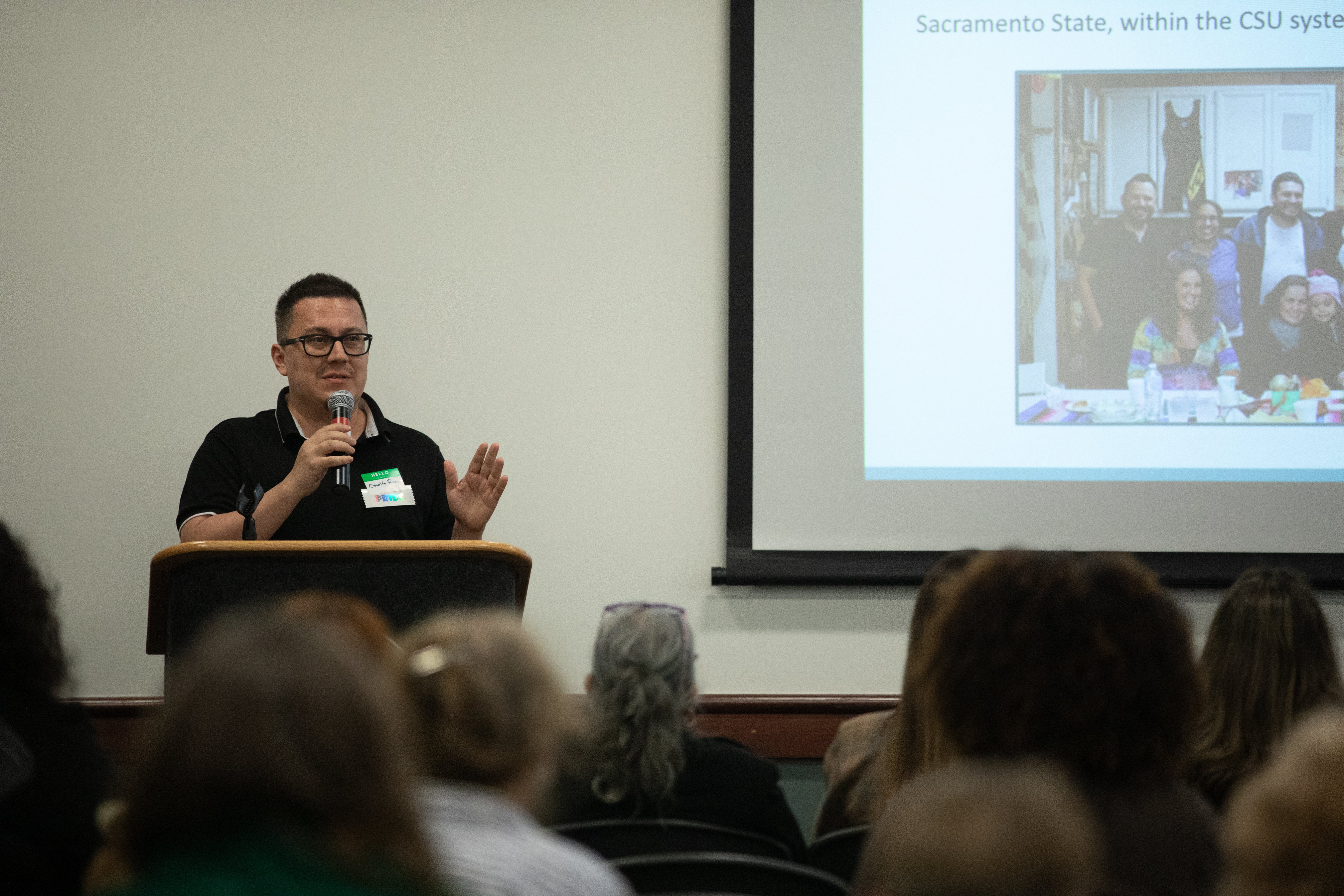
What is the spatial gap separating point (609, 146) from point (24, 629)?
2.44 m

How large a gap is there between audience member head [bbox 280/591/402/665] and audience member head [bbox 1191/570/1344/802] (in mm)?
1263

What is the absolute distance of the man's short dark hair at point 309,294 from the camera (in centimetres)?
300

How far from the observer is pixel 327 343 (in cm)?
295

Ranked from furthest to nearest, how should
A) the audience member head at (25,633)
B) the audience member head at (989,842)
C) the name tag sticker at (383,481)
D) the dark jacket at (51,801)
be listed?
1. the name tag sticker at (383,481)
2. the audience member head at (25,633)
3. the dark jacket at (51,801)
4. the audience member head at (989,842)

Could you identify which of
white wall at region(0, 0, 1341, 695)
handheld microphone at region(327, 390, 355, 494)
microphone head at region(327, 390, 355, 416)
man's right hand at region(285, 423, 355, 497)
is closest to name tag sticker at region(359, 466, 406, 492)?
handheld microphone at region(327, 390, 355, 494)

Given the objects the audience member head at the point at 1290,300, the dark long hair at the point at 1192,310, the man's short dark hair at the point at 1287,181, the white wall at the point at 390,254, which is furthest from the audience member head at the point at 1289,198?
the white wall at the point at 390,254

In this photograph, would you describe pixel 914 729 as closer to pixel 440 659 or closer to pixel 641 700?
pixel 641 700

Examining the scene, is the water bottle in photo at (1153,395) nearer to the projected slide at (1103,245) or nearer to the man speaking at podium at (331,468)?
the projected slide at (1103,245)

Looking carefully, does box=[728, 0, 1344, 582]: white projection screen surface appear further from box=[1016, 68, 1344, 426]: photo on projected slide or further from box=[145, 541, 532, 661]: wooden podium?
box=[145, 541, 532, 661]: wooden podium

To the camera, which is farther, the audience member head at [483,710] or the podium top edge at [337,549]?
the podium top edge at [337,549]

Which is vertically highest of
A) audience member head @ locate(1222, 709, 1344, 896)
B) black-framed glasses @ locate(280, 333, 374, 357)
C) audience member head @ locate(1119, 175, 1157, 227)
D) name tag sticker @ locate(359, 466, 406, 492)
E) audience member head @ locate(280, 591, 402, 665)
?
audience member head @ locate(1119, 175, 1157, 227)

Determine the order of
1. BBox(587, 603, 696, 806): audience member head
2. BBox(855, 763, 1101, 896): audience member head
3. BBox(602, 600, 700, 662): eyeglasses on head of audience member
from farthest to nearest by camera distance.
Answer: BBox(602, 600, 700, 662): eyeglasses on head of audience member, BBox(587, 603, 696, 806): audience member head, BBox(855, 763, 1101, 896): audience member head

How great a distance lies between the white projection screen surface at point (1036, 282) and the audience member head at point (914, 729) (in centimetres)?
164

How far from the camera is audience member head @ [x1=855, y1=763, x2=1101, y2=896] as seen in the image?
80 centimetres
